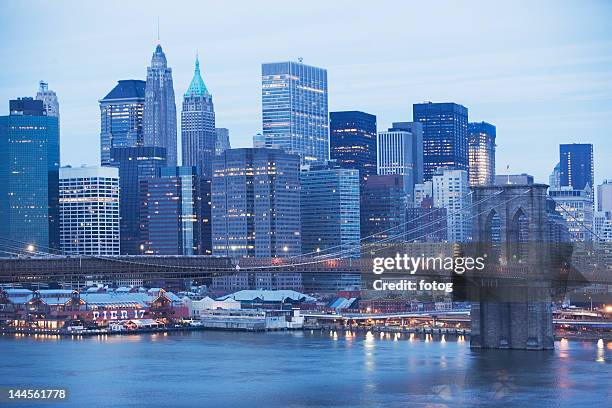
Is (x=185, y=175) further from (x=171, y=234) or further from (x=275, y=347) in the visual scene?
(x=275, y=347)

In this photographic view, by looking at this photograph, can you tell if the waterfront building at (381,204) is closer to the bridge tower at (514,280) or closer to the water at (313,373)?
the water at (313,373)

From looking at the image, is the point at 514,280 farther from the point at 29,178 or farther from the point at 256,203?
the point at 29,178

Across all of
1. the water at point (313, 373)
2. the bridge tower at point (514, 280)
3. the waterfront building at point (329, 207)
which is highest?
the waterfront building at point (329, 207)

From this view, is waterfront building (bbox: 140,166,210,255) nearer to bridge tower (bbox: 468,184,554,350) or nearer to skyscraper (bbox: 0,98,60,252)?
skyscraper (bbox: 0,98,60,252)

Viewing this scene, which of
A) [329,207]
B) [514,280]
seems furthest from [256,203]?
[514,280]

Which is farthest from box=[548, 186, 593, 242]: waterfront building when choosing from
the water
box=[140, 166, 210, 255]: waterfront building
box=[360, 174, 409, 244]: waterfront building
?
the water

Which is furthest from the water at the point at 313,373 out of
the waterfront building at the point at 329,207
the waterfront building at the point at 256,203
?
the waterfront building at the point at 329,207

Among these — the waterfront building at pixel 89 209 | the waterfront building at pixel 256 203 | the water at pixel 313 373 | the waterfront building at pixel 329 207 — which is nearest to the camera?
the water at pixel 313 373
